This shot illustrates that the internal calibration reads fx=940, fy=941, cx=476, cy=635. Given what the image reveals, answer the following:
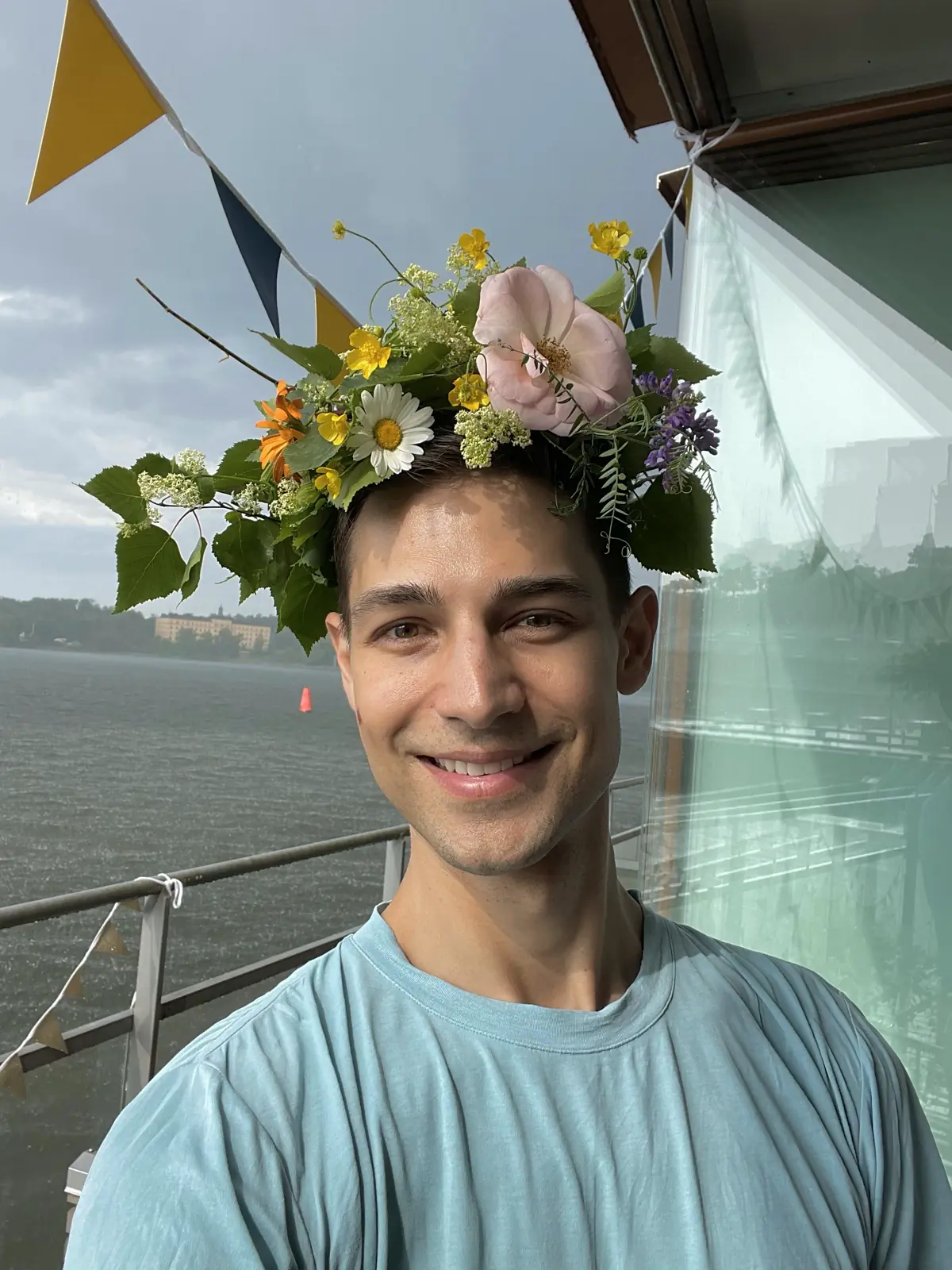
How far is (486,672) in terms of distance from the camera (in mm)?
820

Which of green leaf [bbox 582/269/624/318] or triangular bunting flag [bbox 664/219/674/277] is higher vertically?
triangular bunting flag [bbox 664/219/674/277]

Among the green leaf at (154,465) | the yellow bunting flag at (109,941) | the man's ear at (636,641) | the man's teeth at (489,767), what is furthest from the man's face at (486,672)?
the yellow bunting flag at (109,941)

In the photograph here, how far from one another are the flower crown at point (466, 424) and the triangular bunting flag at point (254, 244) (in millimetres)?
1244

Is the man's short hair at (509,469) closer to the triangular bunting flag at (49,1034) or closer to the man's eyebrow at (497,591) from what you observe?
the man's eyebrow at (497,591)

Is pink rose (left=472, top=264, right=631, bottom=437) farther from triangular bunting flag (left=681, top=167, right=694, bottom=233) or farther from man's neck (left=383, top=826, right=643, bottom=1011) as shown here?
triangular bunting flag (left=681, top=167, right=694, bottom=233)

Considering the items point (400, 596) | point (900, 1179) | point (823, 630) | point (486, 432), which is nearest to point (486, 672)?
point (400, 596)

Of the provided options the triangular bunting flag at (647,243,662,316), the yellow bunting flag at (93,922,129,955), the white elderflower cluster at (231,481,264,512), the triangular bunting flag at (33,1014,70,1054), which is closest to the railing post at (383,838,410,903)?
the yellow bunting flag at (93,922,129,955)

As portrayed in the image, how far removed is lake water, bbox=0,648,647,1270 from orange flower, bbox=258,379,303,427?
1.58ft

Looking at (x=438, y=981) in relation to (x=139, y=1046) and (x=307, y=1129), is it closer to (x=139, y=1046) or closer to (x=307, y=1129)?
(x=307, y=1129)

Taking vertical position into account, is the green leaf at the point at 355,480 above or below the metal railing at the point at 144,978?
above

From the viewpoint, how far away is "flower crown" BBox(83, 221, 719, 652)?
879 millimetres

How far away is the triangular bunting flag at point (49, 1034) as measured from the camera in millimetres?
1938

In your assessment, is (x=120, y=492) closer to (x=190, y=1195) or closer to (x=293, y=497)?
(x=293, y=497)

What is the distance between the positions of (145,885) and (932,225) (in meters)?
2.30
